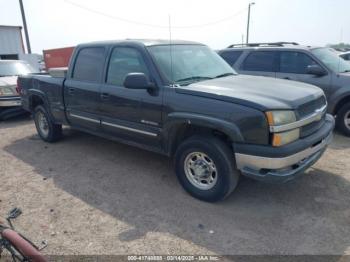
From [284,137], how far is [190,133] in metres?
1.20

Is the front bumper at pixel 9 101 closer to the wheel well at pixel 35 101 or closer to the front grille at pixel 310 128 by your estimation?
the wheel well at pixel 35 101

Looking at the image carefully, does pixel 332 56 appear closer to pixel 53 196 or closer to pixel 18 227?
pixel 53 196

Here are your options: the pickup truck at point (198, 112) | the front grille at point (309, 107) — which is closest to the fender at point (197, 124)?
the pickup truck at point (198, 112)

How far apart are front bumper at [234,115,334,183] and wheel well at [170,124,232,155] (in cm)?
38

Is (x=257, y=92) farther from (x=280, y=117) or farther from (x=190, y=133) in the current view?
(x=190, y=133)

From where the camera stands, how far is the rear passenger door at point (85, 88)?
15.9 feet

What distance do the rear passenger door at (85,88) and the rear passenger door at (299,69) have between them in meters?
4.06

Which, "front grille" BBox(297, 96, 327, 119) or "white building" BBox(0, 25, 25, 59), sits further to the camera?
"white building" BBox(0, 25, 25, 59)

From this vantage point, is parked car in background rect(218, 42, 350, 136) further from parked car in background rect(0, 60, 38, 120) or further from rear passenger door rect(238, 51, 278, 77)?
parked car in background rect(0, 60, 38, 120)

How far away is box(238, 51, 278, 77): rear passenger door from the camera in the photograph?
22.7ft

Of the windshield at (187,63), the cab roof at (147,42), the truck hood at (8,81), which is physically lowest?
the truck hood at (8,81)

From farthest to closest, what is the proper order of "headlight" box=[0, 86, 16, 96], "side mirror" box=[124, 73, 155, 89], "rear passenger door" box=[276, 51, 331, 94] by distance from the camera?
"headlight" box=[0, 86, 16, 96] → "rear passenger door" box=[276, 51, 331, 94] → "side mirror" box=[124, 73, 155, 89]

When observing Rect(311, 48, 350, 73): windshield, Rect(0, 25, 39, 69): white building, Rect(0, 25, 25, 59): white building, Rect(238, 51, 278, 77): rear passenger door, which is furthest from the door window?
Rect(0, 25, 25, 59): white building

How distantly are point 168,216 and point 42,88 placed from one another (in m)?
4.01
